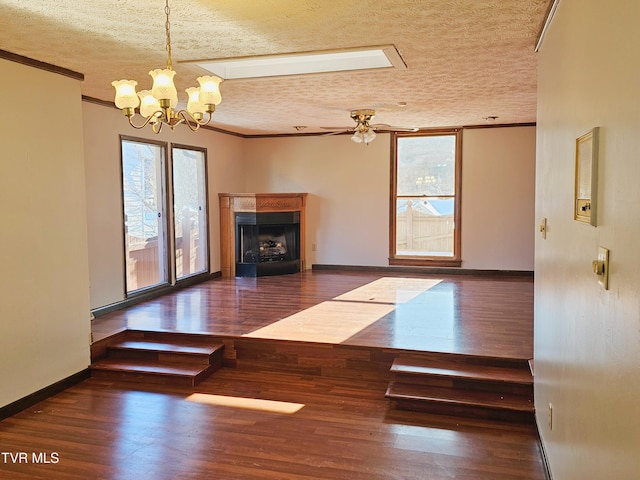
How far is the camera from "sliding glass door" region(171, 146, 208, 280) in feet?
22.5

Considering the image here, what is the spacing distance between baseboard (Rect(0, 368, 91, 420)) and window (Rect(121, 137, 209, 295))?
1725 mm

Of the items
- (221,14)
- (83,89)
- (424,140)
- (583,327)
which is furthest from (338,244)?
(583,327)

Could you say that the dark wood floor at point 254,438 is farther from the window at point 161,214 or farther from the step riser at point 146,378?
the window at point 161,214

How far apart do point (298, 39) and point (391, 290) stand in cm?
408

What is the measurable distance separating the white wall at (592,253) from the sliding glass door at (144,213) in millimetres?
4570

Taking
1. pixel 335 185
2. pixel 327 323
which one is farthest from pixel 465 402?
pixel 335 185

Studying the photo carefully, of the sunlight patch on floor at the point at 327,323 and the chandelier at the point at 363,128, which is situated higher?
the chandelier at the point at 363,128

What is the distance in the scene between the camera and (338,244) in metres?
8.51

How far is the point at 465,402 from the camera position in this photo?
3625 mm

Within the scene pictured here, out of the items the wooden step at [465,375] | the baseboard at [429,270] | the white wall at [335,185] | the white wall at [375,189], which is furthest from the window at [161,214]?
the wooden step at [465,375]

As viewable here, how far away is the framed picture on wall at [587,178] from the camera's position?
5.46 ft

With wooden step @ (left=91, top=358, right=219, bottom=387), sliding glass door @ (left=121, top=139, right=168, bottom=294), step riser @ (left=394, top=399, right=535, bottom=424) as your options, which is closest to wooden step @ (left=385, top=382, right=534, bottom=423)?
step riser @ (left=394, top=399, right=535, bottom=424)

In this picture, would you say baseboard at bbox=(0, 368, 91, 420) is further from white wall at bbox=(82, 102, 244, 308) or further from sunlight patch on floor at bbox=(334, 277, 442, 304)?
sunlight patch on floor at bbox=(334, 277, 442, 304)

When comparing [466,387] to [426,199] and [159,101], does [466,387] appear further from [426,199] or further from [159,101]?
[426,199]
